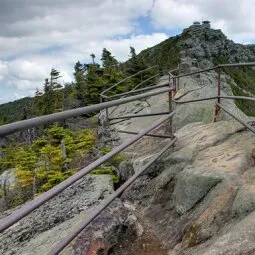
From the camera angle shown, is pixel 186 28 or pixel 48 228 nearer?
pixel 48 228

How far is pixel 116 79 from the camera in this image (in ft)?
122

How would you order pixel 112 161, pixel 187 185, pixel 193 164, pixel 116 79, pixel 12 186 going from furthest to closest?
1. pixel 116 79
2. pixel 12 186
3. pixel 112 161
4. pixel 193 164
5. pixel 187 185

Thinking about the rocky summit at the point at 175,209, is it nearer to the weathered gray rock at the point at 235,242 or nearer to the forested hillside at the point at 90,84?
the weathered gray rock at the point at 235,242

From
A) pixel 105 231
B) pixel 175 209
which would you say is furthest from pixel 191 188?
pixel 105 231

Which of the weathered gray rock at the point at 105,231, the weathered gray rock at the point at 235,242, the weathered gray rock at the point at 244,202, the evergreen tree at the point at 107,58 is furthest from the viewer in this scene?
the evergreen tree at the point at 107,58

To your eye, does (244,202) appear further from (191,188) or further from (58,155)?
(58,155)

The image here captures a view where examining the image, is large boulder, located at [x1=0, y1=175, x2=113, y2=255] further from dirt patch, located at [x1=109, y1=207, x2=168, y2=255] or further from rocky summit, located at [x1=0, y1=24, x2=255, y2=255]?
dirt patch, located at [x1=109, y1=207, x2=168, y2=255]

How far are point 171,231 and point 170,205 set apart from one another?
468 mm

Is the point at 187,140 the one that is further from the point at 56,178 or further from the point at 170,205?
the point at 56,178

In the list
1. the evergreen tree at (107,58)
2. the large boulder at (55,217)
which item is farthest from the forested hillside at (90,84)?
the large boulder at (55,217)

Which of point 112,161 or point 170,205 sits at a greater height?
point 170,205

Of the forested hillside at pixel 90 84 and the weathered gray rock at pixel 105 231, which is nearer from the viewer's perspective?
the weathered gray rock at pixel 105 231

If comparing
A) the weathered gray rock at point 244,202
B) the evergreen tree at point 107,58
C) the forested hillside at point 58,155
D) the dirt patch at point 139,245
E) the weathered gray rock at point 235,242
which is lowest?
the forested hillside at point 58,155

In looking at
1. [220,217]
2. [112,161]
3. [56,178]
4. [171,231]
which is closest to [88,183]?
[171,231]
